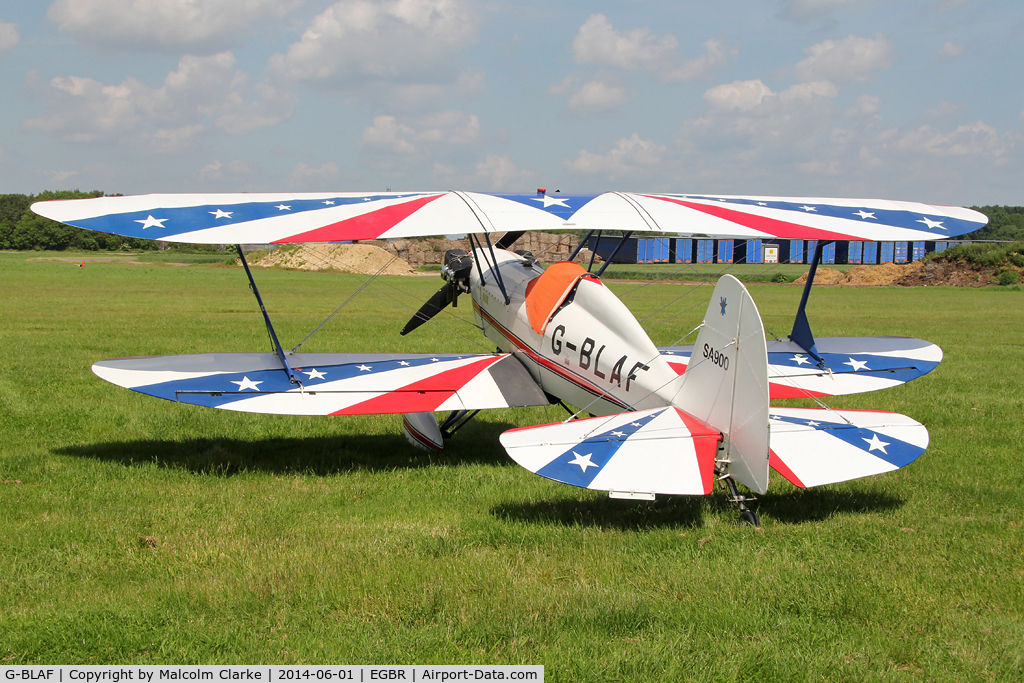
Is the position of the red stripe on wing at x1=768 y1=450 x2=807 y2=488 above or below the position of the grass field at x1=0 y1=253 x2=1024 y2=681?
above

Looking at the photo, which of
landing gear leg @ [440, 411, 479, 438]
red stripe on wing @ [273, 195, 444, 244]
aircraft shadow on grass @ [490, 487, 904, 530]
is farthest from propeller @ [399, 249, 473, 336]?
aircraft shadow on grass @ [490, 487, 904, 530]

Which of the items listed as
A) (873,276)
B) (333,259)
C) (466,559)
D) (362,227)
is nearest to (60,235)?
(333,259)

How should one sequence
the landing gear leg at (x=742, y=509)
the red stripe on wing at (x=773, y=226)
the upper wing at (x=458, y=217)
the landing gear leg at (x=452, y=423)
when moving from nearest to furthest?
the landing gear leg at (x=742, y=509) < the upper wing at (x=458, y=217) < the red stripe on wing at (x=773, y=226) < the landing gear leg at (x=452, y=423)

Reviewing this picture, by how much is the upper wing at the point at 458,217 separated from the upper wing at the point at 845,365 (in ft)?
4.58

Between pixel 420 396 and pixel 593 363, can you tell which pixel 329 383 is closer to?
pixel 420 396

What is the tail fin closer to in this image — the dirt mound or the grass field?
the grass field

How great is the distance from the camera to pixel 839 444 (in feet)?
15.9

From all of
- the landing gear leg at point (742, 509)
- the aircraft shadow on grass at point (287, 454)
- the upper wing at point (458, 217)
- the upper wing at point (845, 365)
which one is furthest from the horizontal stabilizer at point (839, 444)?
the aircraft shadow on grass at point (287, 454)

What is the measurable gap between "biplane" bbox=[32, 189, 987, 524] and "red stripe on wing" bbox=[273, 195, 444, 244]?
3 cm

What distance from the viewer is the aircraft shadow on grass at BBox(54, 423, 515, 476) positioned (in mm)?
7070

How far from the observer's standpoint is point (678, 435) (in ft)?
16.1

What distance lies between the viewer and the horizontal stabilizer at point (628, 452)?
14.5 feet

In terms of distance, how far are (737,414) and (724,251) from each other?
67991 millimetres

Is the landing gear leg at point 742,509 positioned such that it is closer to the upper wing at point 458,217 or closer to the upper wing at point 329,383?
the upper wing at point 458,217
